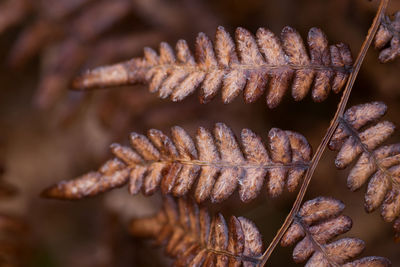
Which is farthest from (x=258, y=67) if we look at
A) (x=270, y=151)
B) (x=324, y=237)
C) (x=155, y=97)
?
(x=155, y=97)

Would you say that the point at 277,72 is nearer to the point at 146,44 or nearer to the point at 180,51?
the point at 180,51

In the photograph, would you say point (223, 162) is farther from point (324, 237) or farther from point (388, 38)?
point (388, 38)

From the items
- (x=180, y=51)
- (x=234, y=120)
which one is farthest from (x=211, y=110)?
(x=180, y=51)

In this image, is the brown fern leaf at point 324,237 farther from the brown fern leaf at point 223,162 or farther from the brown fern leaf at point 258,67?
the brown fern leaf at point 258,67

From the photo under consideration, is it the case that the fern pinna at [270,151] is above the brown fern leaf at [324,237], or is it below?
above

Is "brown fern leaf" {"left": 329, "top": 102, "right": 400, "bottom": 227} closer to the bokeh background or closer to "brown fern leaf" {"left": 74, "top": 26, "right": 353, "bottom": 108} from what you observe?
"brown fern leaf" {"left": 74, "top": 26, "right": 353, "bottom": 108}

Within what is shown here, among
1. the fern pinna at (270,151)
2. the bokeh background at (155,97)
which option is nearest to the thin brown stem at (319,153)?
the fern pinna at (270,151)
